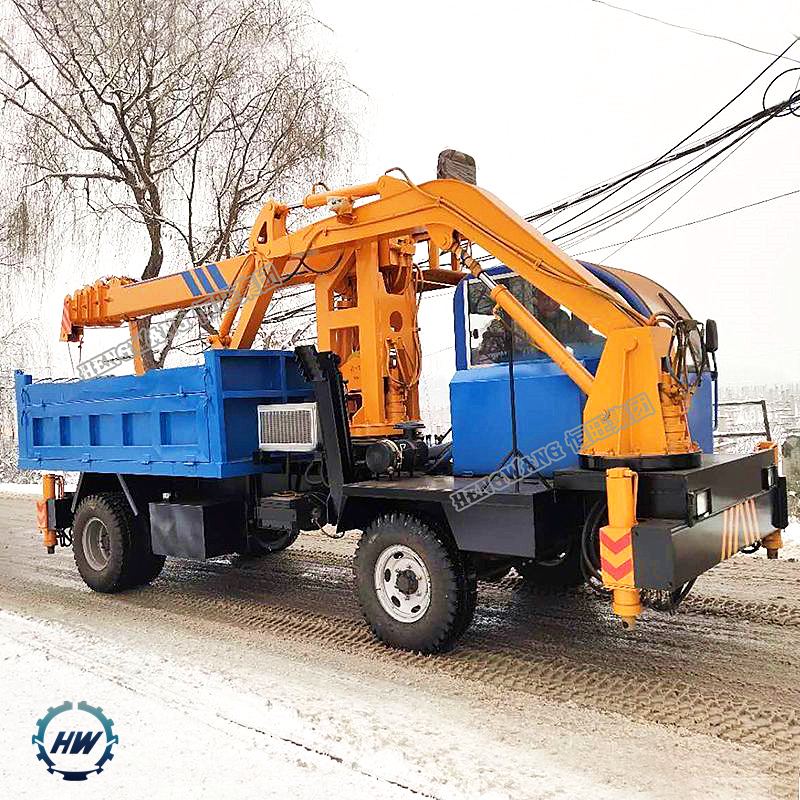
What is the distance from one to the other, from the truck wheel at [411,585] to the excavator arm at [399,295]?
3.52 ft

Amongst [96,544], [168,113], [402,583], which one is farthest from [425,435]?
[168,113]

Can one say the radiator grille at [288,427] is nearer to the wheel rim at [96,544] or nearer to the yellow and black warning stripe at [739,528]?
the wheel rim at [96,544]

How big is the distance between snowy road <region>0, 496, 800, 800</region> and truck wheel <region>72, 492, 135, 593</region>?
300 mm

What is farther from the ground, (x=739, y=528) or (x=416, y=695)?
(x=739, y=528)

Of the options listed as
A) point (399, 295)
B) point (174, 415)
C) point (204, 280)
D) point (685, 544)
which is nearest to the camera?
point (685, 544)

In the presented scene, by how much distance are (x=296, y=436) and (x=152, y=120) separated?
381 inches

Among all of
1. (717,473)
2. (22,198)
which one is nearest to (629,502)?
(717,473)

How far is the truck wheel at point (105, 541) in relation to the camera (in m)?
7.14

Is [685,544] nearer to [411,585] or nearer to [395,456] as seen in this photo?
[411,585]

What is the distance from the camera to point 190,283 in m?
7.39

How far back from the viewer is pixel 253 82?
13.7 meters

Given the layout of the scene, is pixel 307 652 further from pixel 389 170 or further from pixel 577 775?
pixel 389 170

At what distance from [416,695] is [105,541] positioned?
13.4 ft

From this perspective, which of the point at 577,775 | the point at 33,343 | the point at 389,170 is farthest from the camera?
the point at 33,343
